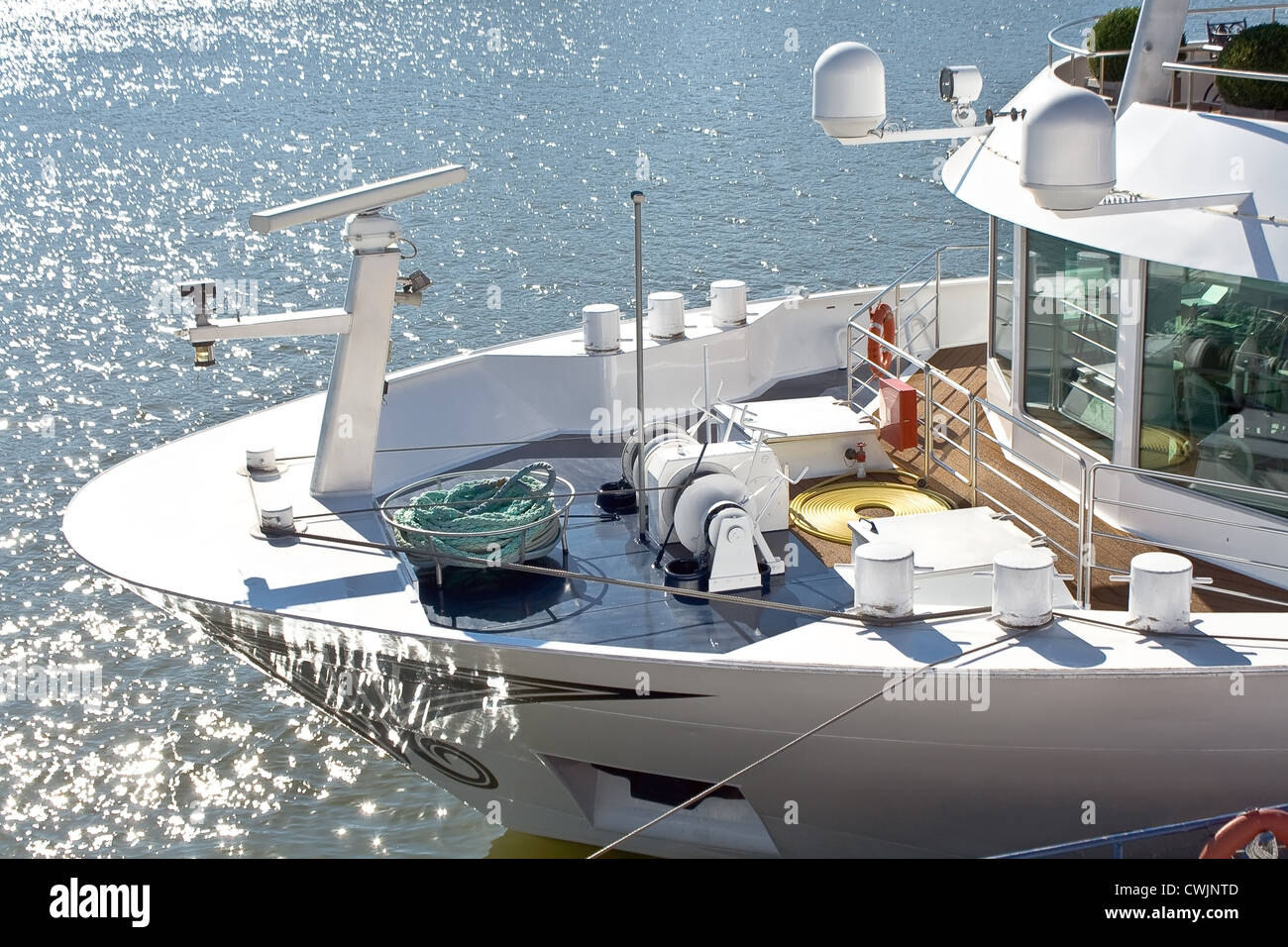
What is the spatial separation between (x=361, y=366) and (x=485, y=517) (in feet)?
3.87

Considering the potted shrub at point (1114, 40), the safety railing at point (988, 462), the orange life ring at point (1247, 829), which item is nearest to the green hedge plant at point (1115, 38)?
the potted shrub at point (1114, 40)

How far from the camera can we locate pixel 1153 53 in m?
8.12

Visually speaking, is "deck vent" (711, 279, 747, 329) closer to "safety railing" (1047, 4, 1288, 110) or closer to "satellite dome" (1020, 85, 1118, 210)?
"safety railing" (1047, 4, 1288, 110)

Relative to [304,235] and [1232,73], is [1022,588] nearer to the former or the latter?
[1232,73]

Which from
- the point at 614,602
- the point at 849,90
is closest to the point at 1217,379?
the point at 849,90

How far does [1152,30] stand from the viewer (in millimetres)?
8047

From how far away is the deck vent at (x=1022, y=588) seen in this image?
22.2 feet

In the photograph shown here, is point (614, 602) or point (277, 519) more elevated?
point (277, 519)

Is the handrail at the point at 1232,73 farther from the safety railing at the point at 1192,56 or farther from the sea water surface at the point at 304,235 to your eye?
the sea water surface at the point at 304,235

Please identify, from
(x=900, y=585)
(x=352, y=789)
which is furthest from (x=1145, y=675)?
(x=352, y=789)

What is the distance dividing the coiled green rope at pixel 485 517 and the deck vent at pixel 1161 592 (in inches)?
116

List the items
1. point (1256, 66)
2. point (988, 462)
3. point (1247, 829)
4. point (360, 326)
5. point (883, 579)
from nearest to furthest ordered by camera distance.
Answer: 1. point (1247, 829)
2. point (883, 579)
3. point (1256, 66)
4. point (360, 326)
5. point (988, 462)

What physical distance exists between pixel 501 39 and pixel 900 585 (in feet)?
185

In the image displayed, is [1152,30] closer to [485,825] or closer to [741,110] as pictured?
[485,825]
